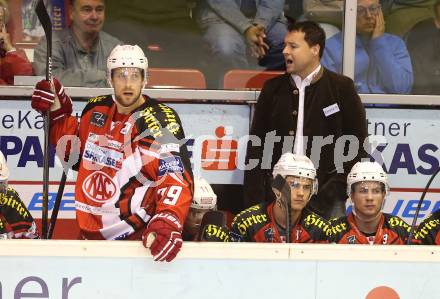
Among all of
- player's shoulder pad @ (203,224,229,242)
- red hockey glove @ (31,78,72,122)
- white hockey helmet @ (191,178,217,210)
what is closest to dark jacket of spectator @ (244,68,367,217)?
white hockey helmet @ (191,178,217,210)

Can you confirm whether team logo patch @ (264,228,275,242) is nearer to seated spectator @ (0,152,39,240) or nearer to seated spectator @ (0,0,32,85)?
seated spectator @ (0,152,39,240)

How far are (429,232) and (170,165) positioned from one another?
1.65 metres

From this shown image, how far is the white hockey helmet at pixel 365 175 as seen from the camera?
5727 mm

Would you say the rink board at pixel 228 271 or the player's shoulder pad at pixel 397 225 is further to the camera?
the player's shoulder pad at pixel 397 225

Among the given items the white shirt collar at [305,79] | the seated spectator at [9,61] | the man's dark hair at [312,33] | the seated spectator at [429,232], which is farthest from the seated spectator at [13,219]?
the seated spectator at [429,232]

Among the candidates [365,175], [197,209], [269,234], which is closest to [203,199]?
[197,209]

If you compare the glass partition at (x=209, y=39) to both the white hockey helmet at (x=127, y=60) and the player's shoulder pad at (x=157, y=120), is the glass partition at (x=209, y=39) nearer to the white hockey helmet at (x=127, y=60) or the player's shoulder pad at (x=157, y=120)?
the white hockey helmet at (x=127, y=60)

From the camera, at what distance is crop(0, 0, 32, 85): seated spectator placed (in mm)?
6551

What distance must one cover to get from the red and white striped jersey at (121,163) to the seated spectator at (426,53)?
2416 mm

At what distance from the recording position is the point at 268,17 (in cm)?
668

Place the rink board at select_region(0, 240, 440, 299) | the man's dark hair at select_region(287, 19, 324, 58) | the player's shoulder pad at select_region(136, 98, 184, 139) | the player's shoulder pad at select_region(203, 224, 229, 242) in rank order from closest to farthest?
the rink board at select_region(0, 240, 440, 299) < the player's shoulder pad at select_region(136, 98, 184, 139) < the player's shoulder pad at select_region(203, 224, 229, 242) < the man's dark hair at select_region(287, 19, 324, 58)

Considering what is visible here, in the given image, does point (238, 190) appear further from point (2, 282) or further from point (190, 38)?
point (2, 282)

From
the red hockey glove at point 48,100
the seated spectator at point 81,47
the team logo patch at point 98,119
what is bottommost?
the team logo patch at point 98,119

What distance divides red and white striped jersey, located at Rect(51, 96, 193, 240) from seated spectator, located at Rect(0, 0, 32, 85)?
63.6 inches
